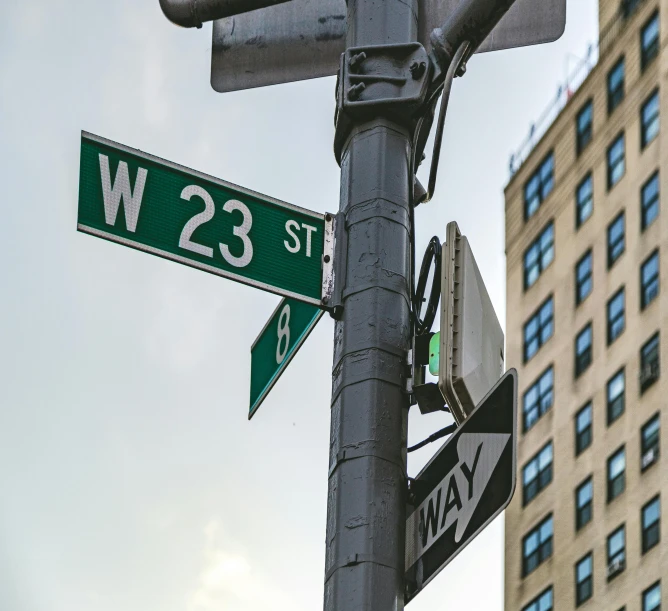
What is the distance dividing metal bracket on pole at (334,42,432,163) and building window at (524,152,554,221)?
62672mm

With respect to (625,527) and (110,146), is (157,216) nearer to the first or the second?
(110,146)

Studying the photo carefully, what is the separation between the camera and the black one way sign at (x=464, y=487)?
16.6 ft

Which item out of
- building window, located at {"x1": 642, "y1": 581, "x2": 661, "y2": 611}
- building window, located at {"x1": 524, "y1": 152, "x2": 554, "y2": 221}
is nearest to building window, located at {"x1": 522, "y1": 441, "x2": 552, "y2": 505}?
building window, located at {"x1": 642, "y1": 581, "x2": 661, "y2": 611}

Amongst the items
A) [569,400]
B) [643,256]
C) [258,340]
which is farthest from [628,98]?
[258,340]

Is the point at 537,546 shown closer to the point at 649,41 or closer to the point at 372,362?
the point at 649,41

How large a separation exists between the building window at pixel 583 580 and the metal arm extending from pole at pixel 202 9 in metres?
53.2

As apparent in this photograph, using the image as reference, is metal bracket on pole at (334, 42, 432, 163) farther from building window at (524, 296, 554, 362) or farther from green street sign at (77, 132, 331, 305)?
building window at (524, 296, 554, 362)

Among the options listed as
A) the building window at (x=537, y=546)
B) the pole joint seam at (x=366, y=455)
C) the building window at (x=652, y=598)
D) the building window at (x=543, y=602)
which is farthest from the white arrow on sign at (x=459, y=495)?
the building window at (x=537, y=546)

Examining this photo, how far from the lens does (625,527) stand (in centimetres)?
5619

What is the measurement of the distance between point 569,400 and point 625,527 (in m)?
7.30

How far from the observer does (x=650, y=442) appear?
5597 centimetres

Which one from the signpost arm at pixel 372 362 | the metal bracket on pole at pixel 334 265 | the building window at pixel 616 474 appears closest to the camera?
the signpost arm at pixel 372 362

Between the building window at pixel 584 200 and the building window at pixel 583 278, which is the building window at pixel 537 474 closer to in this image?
the building window at pixel 583 278

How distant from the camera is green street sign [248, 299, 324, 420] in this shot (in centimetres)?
591
